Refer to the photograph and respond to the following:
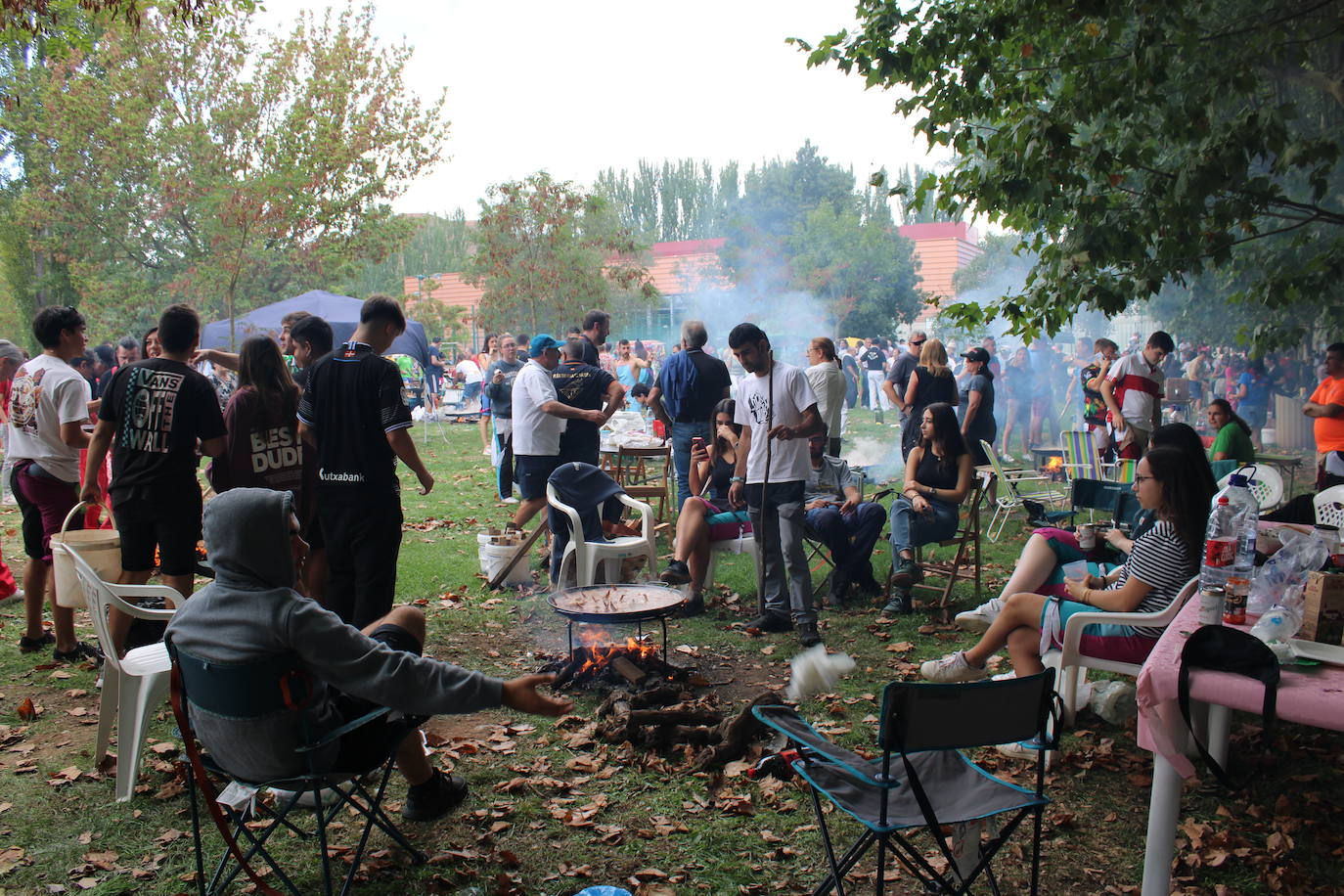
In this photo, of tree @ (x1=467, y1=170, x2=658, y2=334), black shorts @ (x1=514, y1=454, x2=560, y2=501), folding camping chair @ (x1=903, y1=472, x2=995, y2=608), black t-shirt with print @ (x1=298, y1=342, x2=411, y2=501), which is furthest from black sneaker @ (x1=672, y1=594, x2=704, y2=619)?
tree @ (x1=467, y1=170, x2=658, y2=334)

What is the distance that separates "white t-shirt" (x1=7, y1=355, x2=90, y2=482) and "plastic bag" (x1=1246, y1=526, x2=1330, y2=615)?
618 centimetres

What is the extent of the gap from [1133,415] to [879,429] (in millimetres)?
9858

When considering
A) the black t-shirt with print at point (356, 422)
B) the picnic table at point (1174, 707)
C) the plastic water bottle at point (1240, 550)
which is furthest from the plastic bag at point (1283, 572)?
the black t-shirt with print at point (356, 422)

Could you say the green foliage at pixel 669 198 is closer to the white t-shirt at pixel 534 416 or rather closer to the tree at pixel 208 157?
the tree at pixel 208 157

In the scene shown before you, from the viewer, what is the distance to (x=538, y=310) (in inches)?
1094

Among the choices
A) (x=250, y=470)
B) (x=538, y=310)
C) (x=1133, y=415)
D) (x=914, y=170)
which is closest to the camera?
(x=250, y=470)

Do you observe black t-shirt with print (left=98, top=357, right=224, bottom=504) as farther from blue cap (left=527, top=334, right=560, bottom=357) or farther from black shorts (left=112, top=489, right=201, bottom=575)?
blue cap (left=527, top=334, right=560, bottom=357)

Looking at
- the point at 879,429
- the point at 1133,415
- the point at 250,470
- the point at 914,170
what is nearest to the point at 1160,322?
the point at 879,429

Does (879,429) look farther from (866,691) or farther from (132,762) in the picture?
(132,762)

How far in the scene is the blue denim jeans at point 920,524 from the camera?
670cm

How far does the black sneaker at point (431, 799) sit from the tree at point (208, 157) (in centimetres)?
1786

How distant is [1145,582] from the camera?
3.97 m

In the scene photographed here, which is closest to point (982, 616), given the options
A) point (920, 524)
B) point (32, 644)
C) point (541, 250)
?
point (920, 524)

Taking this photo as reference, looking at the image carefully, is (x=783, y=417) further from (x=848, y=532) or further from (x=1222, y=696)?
(x=1222, y=696)
